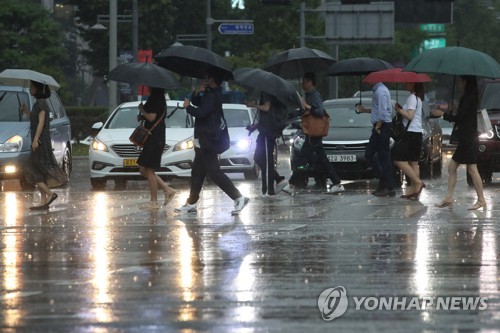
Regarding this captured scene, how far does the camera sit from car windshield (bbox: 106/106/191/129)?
2606cm

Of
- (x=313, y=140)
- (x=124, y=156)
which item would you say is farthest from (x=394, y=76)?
(x=124, y=156)

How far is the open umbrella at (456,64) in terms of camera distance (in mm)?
18094

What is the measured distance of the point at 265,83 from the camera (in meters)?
20.3

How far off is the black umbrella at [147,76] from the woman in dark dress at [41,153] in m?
1.13

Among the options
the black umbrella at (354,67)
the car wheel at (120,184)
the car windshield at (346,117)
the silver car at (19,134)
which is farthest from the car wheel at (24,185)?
the black umbrella at (354,67)

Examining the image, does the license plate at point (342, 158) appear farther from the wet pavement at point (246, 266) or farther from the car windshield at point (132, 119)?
the wet pavement at point (246, 266)

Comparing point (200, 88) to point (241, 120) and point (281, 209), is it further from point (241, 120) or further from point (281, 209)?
point (241, 120)

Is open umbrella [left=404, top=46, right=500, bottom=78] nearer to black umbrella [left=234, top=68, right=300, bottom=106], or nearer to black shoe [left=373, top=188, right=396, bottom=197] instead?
black umbrella [left=234, top=68, right=300, bottom=106]

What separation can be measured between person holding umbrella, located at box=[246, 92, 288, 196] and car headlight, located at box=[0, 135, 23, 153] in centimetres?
458

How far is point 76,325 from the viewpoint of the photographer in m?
8.42

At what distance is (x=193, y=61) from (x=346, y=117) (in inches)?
263

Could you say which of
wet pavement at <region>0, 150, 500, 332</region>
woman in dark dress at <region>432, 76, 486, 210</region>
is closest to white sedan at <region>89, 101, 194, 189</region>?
wet pavement at <region>0, 150, 500, 332</region>

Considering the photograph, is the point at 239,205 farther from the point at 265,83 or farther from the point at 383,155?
the point at 383,155

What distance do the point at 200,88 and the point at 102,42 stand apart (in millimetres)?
53382
